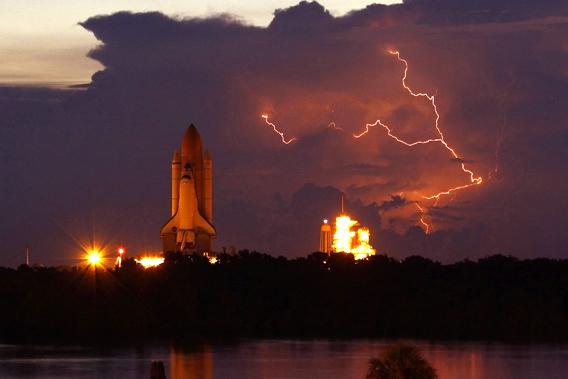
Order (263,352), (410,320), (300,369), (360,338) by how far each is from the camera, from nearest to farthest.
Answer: (300,369), (263,352), (360,338), (410,320)

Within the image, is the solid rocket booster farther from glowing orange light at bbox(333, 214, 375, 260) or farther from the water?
the water

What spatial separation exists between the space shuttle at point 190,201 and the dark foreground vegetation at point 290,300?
994cm

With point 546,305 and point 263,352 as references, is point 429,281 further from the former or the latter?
point 263,352

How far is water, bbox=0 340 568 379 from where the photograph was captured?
101 m

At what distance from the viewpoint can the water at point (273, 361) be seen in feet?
333

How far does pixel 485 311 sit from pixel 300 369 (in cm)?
4791

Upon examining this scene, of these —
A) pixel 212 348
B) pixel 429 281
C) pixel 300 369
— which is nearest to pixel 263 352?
pixel 212 348

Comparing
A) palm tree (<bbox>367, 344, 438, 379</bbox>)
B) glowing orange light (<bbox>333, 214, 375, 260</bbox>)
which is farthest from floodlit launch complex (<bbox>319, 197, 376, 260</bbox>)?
palm tree (<bbox>367, 344, 438, 379</bbox>)

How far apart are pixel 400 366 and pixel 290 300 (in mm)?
93464

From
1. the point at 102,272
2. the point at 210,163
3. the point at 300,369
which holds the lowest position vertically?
the point at 300,369

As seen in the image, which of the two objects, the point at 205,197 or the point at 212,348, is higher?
the point at 205,197

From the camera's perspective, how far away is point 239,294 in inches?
6235

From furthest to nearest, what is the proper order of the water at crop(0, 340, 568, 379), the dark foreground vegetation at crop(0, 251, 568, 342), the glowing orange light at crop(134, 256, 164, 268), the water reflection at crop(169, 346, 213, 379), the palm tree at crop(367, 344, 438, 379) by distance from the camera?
the glowing orange light at crop(134, 256, 164, 268)
the dark foreground vegetation at crop(0, 251, 568, 342)
the water at crop(0, 340, 568, 379)
the water reflection at crop(169, 346, 213, 379)
the palm tree at crop(367, 344, 438, 379)

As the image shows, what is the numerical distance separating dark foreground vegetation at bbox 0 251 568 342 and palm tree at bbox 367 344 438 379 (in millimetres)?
76412
